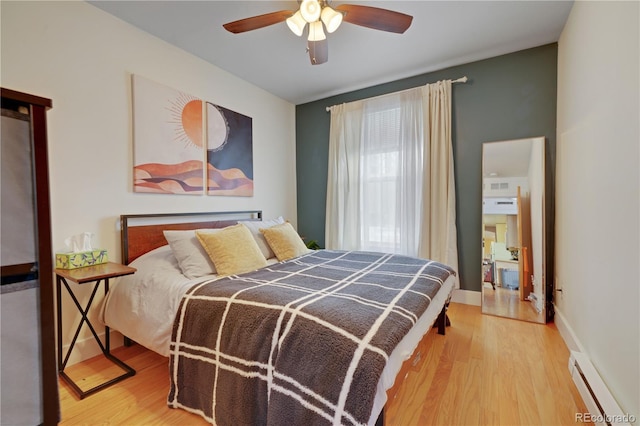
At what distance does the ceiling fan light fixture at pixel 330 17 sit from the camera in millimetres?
1706

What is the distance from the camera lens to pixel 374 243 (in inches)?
137

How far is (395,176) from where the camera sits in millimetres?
3328

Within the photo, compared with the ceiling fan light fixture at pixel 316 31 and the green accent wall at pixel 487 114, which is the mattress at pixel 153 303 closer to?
the green accent wall at pixel 487 114

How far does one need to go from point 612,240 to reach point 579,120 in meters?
1.04

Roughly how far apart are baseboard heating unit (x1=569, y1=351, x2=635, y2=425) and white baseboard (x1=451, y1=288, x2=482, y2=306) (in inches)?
48.3

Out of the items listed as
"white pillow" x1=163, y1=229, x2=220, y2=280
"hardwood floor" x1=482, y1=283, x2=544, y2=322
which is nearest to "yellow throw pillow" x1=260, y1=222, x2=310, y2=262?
"white pillow" x1=163, y1=229, x2=220, y2=280

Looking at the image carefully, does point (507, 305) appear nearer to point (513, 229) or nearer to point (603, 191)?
point (513, 229)

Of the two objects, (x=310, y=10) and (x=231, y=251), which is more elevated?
(x=310, y=10)

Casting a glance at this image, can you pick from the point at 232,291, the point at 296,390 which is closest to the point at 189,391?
the point at 232,291

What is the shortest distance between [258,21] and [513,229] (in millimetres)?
2944

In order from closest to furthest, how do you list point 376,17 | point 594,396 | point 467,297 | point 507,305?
point 594,396, point 376,17, point 507,305, point 467,297

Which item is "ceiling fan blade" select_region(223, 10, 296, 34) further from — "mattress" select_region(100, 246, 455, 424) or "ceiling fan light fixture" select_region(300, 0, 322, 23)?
"mattress" select_region(100, 246, 455, 424)

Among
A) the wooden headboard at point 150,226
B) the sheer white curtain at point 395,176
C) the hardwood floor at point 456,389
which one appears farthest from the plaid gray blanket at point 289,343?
the sheer white curtain at point 395,176

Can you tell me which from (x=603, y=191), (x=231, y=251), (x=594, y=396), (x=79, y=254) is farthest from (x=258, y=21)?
(x=594, y=396)
